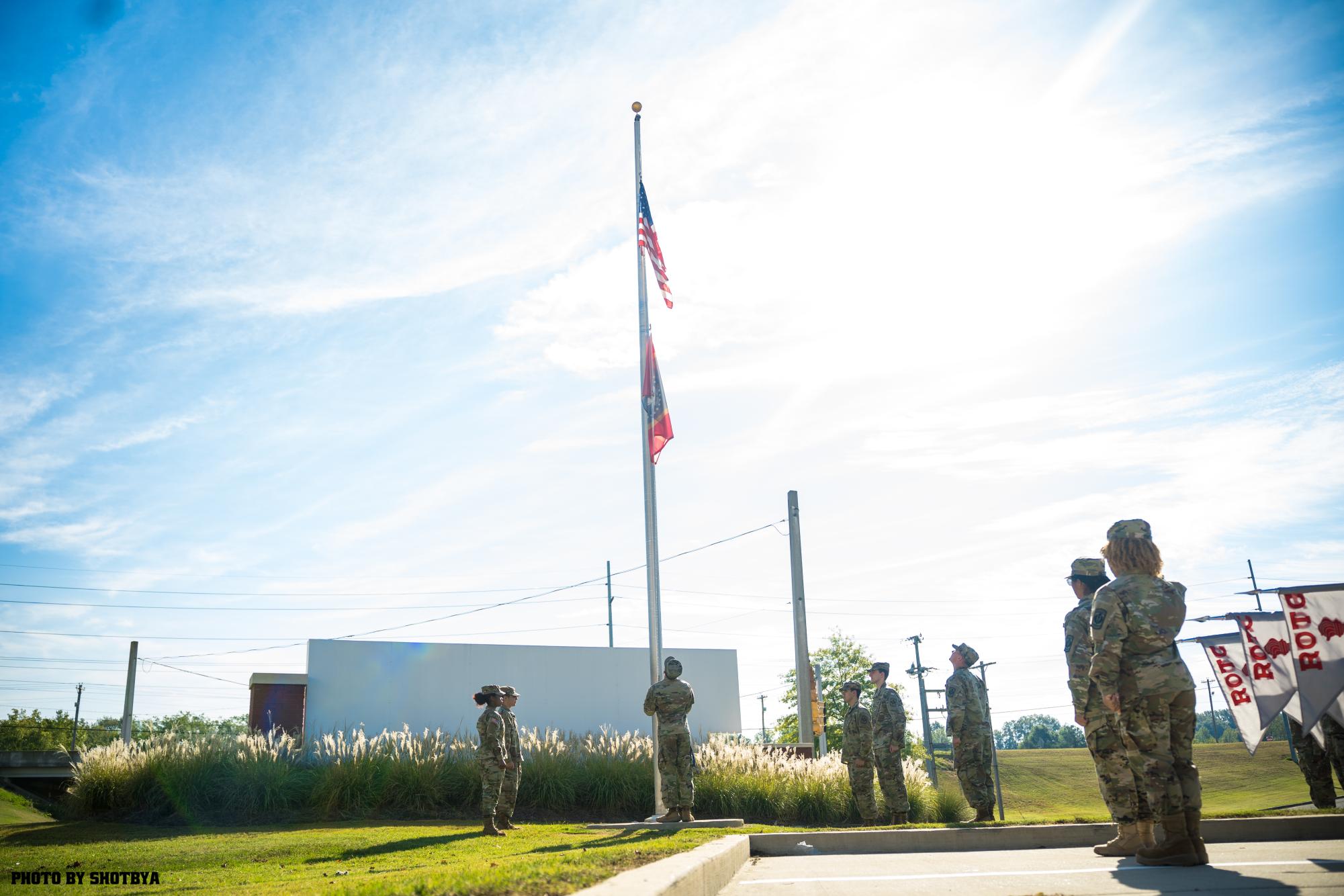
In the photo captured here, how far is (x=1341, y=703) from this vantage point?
9758 mm

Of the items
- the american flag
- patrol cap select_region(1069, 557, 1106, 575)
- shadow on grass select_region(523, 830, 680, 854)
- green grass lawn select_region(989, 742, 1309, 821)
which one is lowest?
green grass lawn select_region(989, 742, 1309, 821)

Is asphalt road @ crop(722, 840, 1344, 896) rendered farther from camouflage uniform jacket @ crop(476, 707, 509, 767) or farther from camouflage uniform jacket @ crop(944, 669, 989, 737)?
camouflage uniform jacket @ crop(476, 707, 509, 767)

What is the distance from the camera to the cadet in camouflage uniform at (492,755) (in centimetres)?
1095

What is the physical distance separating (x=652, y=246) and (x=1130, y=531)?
9.36 m

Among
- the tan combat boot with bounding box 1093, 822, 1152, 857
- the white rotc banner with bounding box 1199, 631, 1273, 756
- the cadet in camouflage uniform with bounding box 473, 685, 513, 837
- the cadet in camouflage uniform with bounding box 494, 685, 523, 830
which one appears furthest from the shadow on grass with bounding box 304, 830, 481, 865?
the white rotc banner with bounding box 1199, 631, 1273, 756

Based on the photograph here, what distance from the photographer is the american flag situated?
1394 cm

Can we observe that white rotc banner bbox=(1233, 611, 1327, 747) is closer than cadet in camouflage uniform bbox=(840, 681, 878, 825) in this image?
Yes

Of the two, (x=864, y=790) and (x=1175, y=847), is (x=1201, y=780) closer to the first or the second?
(x=864, y=790)

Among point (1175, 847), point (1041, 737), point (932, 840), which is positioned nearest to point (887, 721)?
point (932, 840)

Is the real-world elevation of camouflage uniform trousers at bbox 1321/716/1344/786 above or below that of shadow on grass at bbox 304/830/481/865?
above

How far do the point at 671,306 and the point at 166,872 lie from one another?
31.4ft

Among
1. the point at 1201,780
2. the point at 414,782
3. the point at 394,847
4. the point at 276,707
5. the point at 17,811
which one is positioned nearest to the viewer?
the point at 394,847

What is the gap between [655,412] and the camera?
12922 mm

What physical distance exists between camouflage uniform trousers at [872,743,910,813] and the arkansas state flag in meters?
4.79
